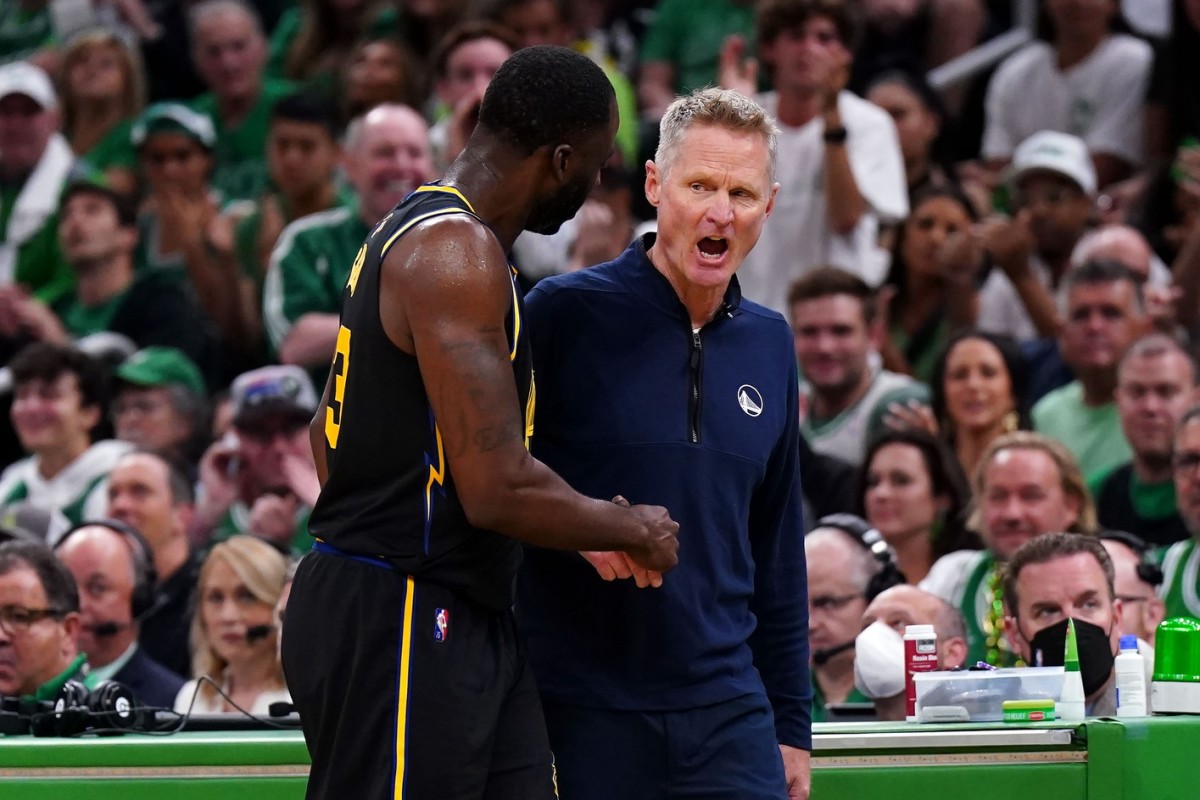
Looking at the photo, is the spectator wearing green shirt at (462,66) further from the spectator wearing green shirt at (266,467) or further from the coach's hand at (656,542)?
the coach's hand at (656,542)

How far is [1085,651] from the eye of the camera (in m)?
4.27

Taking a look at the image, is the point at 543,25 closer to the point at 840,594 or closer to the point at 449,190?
the point at 840,594

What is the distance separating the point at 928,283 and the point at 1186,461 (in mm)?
2164

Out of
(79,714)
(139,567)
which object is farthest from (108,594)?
(79,714)

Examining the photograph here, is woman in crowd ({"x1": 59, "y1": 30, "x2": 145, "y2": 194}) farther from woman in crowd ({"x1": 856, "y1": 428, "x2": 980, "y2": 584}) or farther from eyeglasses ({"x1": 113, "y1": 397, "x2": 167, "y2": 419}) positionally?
woman in crowd ({"x1": 856, "y1": 428, "x2": 980, "y2": 584})

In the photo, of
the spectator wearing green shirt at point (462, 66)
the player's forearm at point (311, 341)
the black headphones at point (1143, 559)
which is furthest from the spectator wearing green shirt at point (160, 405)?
the black headphones at point (1143, 559)

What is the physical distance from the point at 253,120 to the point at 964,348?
431 centimetres

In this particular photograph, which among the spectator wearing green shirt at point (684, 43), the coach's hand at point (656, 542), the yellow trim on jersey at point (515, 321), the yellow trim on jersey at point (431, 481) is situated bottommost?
the coach's hand at point (656, 542)

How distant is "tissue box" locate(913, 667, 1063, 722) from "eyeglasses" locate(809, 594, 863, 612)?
5.64 ft

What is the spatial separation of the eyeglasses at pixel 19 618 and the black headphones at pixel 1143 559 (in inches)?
122

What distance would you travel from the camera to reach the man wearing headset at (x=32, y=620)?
5516mm

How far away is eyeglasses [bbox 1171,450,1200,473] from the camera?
6066 mm

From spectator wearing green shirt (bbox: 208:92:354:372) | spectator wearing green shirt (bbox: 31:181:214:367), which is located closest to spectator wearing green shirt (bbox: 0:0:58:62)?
spectator wearing green shirt (bbox: 31:181:214:367)

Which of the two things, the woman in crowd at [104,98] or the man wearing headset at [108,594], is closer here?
the man wearing headset at [108,594]
